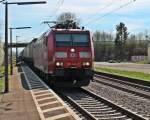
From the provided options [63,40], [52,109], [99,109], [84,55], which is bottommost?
[99,109]

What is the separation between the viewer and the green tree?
15615 cm

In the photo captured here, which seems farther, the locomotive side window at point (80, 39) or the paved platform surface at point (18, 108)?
the locomotive side window at point (80, 39)

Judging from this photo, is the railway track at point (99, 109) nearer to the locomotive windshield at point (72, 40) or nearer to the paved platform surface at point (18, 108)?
the paved platform surface at point (18, 108)

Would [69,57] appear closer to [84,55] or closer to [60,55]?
[60,55]

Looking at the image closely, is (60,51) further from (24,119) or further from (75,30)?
(24,119)

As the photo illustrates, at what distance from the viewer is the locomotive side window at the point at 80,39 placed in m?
24.9

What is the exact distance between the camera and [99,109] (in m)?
17.1

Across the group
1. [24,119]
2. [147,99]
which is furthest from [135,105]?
[24,119]

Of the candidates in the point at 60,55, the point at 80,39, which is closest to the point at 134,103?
the point at 60,55

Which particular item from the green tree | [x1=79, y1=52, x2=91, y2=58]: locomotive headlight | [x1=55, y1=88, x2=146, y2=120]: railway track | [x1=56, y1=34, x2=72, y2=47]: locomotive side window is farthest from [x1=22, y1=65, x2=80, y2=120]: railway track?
the green tree

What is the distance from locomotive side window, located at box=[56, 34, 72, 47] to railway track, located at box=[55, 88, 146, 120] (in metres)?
2.87

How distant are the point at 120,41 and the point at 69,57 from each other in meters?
136

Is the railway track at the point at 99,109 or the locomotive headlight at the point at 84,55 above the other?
the locomotive headlight at the point at 84,55

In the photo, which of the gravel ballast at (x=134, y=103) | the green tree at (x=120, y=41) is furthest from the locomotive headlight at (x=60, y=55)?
the green tree at (x=120, y=41)
